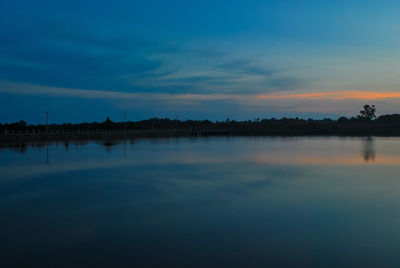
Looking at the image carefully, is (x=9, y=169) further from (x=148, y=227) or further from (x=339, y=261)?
(x=339, y=261)

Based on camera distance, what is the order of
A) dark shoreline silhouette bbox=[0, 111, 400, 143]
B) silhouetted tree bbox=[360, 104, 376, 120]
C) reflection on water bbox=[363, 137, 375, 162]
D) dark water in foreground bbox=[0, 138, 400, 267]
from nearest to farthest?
dark water in foreground bbox=[0, 138, 400, 267]
reflection on water bbox=[363, 137, 375, 162]
dark shoreline silhouette bbox=[0, 111, 400, 143]
silhouetted tree bbox=[360, 104, 376, 120]

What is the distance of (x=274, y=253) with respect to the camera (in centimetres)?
570

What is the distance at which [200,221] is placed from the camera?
758 cm

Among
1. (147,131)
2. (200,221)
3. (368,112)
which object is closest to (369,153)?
(200,221)

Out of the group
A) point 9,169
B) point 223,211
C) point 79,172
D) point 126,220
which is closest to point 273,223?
point 223,211

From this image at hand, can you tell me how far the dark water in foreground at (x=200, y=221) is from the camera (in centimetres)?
553

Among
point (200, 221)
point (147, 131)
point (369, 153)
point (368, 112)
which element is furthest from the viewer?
point (368, 112)

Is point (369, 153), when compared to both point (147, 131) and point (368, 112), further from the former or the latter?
point (368, 112)

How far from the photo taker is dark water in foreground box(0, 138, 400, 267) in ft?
18.1

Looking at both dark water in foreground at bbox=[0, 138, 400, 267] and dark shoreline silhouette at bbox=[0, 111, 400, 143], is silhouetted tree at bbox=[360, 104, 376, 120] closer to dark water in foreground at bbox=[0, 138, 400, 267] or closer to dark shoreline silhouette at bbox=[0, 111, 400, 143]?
dark shoreline silhouette at bbox=[0, 111, 400, 143]

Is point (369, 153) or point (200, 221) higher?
point (369, 153)

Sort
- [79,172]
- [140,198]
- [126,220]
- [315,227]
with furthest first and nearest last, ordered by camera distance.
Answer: [79,172], [140,198], [126,220], [315,227]

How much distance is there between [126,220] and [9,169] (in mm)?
11828

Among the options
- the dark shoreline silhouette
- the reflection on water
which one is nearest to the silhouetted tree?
the dark shoreline silhouette
